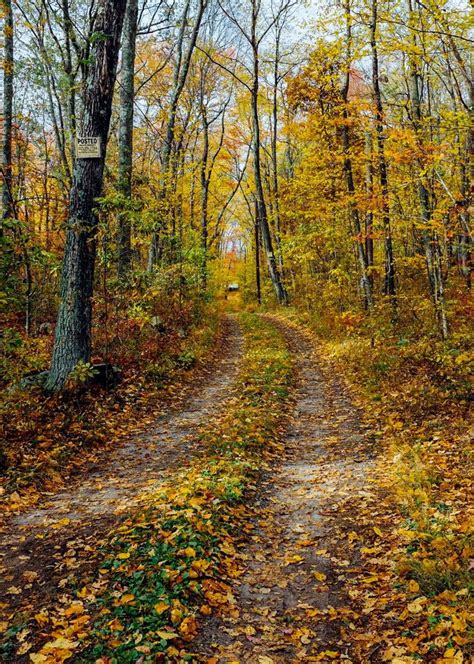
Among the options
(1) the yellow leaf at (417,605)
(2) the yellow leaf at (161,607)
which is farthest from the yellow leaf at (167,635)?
(1) the yellow leaf at (417,605)

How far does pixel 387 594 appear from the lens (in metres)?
3.98

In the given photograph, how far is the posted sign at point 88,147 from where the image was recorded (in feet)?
26.7

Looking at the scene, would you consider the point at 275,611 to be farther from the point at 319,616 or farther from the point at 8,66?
the point at 8,66

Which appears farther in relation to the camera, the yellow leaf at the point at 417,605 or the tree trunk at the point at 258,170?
the tree trunk at the point at 258,170

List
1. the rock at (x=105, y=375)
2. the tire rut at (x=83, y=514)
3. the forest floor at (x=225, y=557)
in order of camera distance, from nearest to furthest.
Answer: the forest floor at (x=225, y=557), the tire rut at (x=83, y=514), the rock at (x=105, y=375)

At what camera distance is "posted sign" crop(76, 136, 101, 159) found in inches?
320

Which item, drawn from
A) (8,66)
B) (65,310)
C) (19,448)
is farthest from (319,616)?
(8,66)

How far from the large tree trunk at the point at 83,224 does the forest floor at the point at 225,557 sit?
1.93 m

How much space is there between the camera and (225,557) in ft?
15.1

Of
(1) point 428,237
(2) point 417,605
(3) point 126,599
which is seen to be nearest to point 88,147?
(3) point 126,599

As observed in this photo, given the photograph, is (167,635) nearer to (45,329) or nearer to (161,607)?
(161,607)

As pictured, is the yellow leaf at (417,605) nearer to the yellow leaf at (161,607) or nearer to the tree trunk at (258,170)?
the yellow leaf at (161,607)

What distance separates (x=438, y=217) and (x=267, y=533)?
7.24 metres

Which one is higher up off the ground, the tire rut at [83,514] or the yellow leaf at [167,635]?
the tire rut at [83,514]
